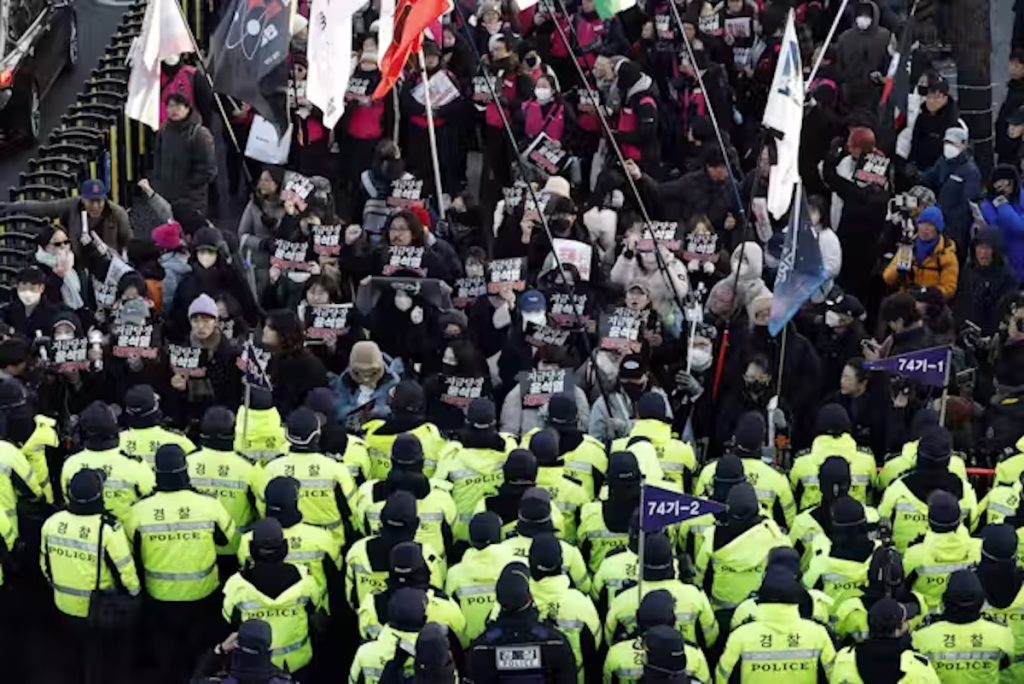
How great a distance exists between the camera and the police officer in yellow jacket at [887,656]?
1493 centimetres

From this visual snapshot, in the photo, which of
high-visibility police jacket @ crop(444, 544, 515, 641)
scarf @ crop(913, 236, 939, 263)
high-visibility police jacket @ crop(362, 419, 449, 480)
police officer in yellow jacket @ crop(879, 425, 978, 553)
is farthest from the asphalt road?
police officer in yellow jacket @ crop(879, 425, 978, 553)

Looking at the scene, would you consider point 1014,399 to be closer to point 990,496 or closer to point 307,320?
point 990,496

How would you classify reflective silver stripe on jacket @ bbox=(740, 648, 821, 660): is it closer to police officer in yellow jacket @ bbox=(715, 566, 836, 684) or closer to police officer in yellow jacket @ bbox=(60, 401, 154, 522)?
police officer in yellow jacket @ bbox=(715, 566, 836, 684)

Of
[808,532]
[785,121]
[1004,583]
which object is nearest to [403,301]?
[785,121]

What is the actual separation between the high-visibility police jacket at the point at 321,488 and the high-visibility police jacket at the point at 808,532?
8.83 ft

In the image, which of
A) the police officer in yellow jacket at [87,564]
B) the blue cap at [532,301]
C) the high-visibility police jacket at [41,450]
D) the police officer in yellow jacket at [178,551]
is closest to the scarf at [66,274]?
the high-visibility police jacket at [41,450]

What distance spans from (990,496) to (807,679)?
9.45 ft

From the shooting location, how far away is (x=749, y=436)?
1744 centimetres

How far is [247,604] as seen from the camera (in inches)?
630

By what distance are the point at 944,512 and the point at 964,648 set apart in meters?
1.03

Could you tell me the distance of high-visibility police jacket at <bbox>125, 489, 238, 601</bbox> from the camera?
16.7 metres

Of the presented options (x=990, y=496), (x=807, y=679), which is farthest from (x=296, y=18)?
(x=807, y=679)

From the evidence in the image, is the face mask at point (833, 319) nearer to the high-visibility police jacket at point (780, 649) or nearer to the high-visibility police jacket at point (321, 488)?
the high-visibility police jacket at point (321, 488)

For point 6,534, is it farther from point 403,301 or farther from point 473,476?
point 403,301
